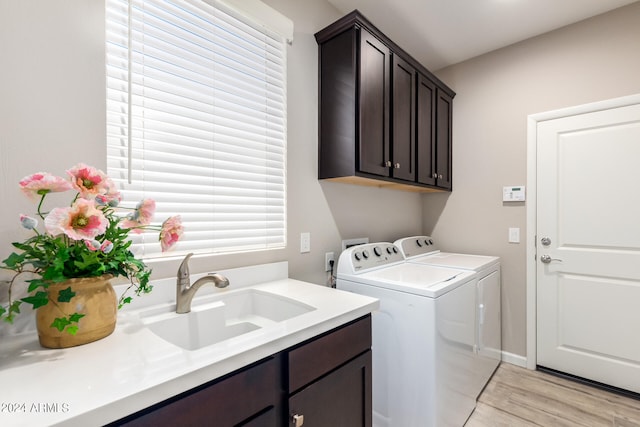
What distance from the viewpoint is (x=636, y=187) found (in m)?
2.02

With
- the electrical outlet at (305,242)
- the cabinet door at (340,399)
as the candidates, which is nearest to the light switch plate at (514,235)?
the electrical outlet at (305,242)

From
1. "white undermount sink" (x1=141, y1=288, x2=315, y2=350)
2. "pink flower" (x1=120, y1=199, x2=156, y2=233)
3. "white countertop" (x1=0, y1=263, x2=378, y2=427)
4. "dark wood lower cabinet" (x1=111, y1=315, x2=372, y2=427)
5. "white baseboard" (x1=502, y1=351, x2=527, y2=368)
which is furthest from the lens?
"white baseboard" (x1=502, y1=351, x2=527, y2=368)

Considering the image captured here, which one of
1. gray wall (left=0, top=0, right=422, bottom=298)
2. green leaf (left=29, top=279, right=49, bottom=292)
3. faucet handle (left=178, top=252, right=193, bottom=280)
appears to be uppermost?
gray wall (left=0, top=0, right=422, bottom=298)

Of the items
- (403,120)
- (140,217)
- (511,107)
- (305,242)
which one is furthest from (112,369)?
(511,107)

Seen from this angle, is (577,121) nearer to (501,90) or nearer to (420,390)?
(501,90)

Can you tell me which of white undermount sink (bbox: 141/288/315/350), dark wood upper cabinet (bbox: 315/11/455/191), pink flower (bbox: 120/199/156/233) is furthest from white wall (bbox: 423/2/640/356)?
pink flower (bbox: 120/199/156/233)

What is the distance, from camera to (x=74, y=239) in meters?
0.73

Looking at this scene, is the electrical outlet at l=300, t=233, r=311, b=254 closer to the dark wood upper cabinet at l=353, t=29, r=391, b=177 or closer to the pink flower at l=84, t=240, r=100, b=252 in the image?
the dark wood upper cabinet at l=353, t=29, r=391, b=177

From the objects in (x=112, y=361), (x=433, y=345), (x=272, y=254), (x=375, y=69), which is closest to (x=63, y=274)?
(x=112, y=361)

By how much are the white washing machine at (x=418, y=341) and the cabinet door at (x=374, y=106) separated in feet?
1.86

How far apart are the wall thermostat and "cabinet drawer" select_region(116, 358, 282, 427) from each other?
7.99ft

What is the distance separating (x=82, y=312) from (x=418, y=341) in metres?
1.36

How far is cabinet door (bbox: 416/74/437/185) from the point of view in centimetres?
227

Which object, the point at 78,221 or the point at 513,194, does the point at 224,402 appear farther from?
the point at 513,194
